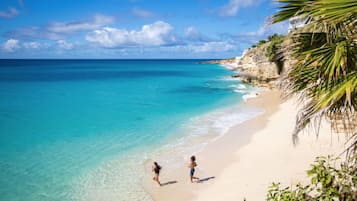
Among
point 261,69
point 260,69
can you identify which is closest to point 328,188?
point 261,69

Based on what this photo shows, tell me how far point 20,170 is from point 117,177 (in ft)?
14.4

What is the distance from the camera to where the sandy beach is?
30.7ft

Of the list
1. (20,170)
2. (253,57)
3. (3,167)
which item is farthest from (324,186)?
(253,57)

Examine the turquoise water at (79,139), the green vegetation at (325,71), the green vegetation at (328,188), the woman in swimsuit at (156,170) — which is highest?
the green vegetation at (325,71)

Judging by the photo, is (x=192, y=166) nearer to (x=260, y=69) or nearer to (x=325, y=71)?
(x=325, y=71)

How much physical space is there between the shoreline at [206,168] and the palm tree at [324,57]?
6268 millimetres

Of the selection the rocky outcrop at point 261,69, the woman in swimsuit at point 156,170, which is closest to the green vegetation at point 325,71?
the woman in swimsuit at point 156,170

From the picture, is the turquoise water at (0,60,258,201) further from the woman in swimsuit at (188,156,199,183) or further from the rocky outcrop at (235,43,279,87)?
the rocky outcrop at (235,43,279,87)

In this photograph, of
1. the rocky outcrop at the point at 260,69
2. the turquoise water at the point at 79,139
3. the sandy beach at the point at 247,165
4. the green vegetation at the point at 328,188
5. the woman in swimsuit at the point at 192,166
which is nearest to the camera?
the green vegetation at the point at 328,188

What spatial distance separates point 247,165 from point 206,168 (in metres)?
1.54

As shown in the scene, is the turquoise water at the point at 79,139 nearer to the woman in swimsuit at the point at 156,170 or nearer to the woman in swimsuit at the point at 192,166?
the woman in swimsuit at the point at 156,170

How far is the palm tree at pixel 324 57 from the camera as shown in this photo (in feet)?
9.66

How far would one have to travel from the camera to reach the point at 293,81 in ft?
13.3

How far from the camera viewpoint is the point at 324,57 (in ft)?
11.0
